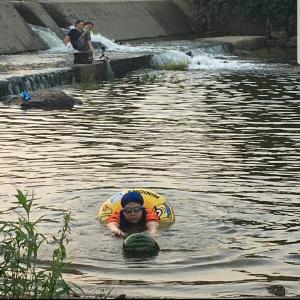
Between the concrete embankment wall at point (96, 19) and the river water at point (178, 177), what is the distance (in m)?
7.50

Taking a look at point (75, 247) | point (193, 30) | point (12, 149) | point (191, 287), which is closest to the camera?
point (191, 287)

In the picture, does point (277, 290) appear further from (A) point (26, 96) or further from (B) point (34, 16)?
(B) point (34, 16)

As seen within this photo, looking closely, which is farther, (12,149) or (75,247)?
(12,149)

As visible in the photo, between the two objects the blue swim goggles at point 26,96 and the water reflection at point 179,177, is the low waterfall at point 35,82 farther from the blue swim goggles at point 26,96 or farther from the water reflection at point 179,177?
the blue swim goggles at point 26,96

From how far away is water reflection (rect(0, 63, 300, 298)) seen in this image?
8.53m

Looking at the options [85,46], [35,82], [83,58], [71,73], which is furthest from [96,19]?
[35,82]

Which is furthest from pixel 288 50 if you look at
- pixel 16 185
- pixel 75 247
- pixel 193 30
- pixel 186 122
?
pixel 75 247

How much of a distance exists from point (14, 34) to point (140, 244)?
21.3 m

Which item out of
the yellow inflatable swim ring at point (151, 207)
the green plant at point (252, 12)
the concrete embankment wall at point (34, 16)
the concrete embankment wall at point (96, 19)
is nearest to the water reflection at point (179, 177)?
the yellow inflatable swim ring at point (151, 207)

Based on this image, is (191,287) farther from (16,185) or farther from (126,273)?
(16,185)

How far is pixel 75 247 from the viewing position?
30.6ft

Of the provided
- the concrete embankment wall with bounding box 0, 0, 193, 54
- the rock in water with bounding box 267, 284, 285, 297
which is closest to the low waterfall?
the concrete embankment wall with bounding box 0, 0, 193, 54

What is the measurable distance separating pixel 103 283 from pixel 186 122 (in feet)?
31.0

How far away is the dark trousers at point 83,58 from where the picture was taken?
24.6m
